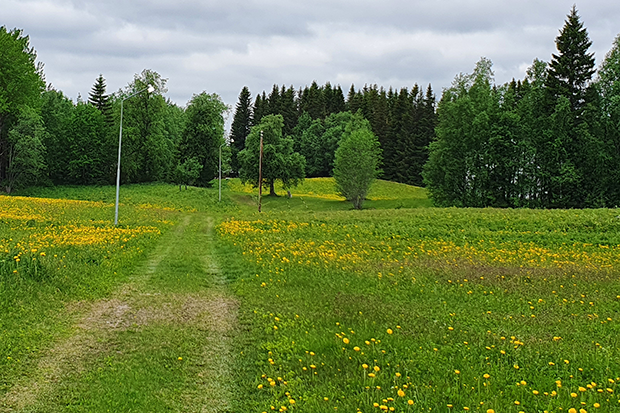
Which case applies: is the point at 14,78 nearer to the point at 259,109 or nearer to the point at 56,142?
the point at 56,142

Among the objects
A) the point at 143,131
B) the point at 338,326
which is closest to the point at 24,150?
the point at 143,131

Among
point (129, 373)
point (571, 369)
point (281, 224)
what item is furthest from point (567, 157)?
point (129, 373)

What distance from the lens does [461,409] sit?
479cm

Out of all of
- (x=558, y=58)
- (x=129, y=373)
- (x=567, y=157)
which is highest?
(x=558, y=58)

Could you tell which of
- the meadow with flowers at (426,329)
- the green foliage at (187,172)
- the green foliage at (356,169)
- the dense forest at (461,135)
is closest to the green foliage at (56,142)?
the dense forest at (461,135)

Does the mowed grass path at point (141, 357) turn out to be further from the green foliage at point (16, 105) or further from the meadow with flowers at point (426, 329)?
the green foliage at point (16, 105)

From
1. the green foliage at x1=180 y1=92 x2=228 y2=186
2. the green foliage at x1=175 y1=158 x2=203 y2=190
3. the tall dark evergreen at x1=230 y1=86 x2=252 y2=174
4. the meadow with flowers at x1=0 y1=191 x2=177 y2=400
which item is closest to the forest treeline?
the tall dark evergreen at x1=230 y1=86 x2=252 y2=174

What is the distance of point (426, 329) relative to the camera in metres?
7.46

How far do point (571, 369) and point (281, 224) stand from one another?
21853mm

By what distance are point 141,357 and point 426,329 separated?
461 centimetres

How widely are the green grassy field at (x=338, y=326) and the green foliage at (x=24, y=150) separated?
140 ft

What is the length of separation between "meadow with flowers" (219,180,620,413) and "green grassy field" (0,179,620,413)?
3cm

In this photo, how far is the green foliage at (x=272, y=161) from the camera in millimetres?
62625

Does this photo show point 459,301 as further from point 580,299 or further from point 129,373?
point 129,373
